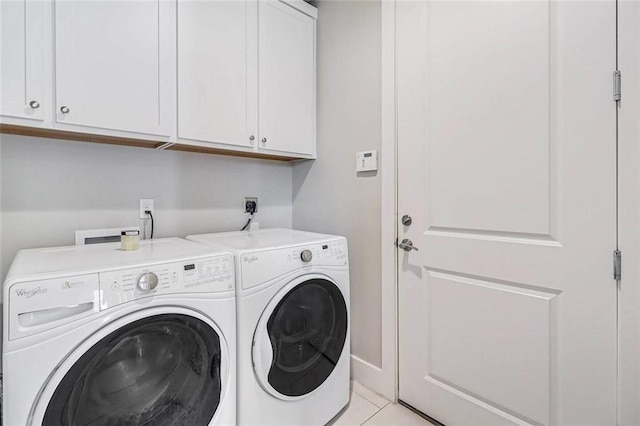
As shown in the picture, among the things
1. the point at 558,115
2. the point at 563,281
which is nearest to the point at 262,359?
the point at 563,281

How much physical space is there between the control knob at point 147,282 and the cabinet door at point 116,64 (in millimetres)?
731

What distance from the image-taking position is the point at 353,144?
1.84 meters

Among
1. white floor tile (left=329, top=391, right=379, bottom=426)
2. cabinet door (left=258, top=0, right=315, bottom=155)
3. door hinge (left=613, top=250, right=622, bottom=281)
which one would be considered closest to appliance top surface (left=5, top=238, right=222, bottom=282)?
cabinet door (left=258, top=0, right=315, bottom=155)

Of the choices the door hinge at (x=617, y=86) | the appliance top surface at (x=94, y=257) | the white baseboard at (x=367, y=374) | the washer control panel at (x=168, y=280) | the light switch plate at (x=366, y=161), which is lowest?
the white baseboard at (x=367, y=374)

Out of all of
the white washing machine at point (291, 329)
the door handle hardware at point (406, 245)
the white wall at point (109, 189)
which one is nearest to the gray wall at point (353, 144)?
the door handle hardware at point (406, 245)

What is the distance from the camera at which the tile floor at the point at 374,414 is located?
1.49 m

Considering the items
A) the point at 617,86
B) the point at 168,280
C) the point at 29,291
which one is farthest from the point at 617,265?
the point at 29,291

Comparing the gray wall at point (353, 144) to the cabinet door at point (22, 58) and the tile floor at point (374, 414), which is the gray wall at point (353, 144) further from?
the cabinet door at point (22, 58)

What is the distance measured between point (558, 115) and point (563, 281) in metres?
0.61

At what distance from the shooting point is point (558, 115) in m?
1.12

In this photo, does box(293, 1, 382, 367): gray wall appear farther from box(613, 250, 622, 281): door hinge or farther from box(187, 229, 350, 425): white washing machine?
box(613, 250, 622, 281): door hinge

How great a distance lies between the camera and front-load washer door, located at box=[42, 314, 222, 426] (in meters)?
0.85

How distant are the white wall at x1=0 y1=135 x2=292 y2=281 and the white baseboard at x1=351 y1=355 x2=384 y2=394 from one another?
1085mm

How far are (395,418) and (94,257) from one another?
1529mm
